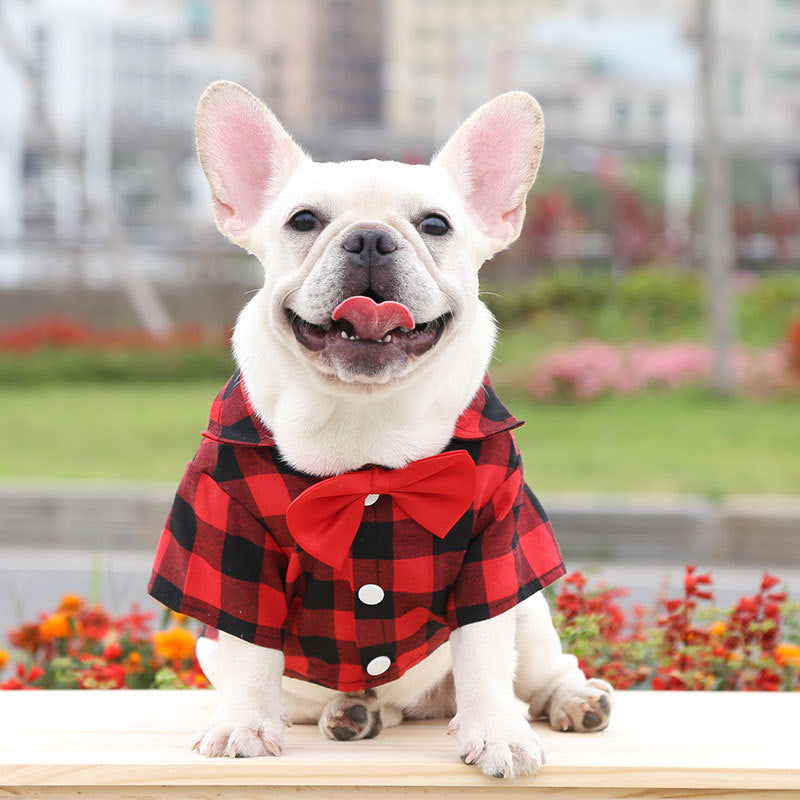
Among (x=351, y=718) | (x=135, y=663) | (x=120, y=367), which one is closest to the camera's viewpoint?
(x=351, y=718)

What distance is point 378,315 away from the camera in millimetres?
2195

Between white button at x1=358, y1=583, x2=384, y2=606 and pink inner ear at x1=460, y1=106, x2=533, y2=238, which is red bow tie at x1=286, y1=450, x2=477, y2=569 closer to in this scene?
white button at x1=358, y1=583, x2=384, y2=606

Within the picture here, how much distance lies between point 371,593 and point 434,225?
2.32 ft

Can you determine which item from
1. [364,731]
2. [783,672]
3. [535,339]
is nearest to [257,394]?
[364,731]

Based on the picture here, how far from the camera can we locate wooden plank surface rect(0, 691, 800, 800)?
2.27 m

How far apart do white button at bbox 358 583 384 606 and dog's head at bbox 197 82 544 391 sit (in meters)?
0.39

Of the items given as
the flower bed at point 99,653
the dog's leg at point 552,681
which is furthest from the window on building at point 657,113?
the dog's leg at point 552,681

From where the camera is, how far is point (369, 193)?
2.33 m

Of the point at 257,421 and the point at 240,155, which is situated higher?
the point at 240,155

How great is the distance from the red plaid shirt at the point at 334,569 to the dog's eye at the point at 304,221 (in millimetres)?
370

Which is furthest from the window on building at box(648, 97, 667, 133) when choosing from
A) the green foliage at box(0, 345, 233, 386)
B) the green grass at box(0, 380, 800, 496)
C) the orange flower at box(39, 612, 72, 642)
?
the orange flower at box(39, 612, 72, 642)

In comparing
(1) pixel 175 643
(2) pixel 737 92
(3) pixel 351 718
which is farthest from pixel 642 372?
(2) pixel 737 92

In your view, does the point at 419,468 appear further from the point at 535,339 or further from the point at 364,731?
the point at 535,339

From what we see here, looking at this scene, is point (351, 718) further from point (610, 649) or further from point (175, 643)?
point (610, 649)
